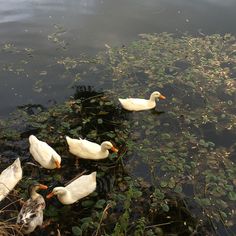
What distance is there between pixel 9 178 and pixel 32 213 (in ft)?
3.19

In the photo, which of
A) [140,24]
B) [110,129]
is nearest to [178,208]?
[110,129]

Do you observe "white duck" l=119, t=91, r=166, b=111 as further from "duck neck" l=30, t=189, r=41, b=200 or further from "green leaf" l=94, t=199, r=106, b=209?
"duck neck" l=30, t=189, r=41, b=200

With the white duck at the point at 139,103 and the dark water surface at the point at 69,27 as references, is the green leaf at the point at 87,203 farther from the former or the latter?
the dark water surface at the point at 69,27

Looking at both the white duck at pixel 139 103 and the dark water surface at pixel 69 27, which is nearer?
the white duck at pixel 139 103

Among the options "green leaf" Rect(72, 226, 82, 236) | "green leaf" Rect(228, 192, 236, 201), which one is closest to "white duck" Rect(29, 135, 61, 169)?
"green leaf" Rect(72, 226, 82, 236)

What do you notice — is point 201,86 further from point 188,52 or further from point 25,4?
point 25,4

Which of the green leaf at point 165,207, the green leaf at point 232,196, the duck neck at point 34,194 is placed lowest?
the green leaf at point 165,207

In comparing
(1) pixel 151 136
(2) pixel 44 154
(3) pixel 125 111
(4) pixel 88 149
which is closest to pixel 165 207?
(4) pixel 88 149

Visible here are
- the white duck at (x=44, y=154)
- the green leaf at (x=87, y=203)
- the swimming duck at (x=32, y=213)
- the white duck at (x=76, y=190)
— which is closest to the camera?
the swimming duck at (x=32, y=213)

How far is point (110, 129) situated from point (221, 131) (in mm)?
2495

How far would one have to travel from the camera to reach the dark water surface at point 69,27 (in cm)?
1002

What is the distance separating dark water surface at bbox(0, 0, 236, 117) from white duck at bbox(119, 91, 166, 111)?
4.71 feet

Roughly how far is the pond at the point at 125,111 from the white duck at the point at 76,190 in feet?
0.61

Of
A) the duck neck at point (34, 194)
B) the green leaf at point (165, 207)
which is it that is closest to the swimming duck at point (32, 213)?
the duck neck at point (34, 194)
